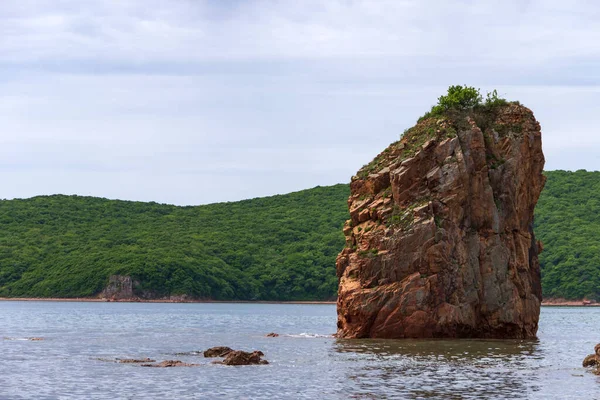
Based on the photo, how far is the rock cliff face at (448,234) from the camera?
67625mm

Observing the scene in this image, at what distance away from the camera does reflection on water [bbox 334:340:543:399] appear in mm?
43625

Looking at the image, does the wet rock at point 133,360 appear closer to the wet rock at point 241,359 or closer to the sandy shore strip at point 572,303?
the wet rock at point 241,359

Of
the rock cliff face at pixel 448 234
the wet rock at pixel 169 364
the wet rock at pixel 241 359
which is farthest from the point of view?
the rock cliff face at pixel 448 234

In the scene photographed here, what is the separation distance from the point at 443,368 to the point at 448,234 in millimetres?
18172

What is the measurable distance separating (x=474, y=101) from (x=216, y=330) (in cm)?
3566

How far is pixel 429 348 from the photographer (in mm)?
62250

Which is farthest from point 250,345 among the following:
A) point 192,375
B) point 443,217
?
point 192,375

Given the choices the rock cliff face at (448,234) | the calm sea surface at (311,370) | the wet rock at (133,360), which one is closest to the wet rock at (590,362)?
the calm sea surface at (311,370)

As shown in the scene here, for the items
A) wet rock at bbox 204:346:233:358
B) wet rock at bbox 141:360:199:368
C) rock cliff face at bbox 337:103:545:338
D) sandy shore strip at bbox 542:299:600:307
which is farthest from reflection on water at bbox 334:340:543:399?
sandy shore strip at bbox 542:299:600:307

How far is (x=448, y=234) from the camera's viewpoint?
225 feet

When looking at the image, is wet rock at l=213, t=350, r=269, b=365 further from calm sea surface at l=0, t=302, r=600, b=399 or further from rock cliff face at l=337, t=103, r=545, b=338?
rock cliff face at l=337, t=103, r=545, b=338

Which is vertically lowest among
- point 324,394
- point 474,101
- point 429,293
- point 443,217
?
point 324,394

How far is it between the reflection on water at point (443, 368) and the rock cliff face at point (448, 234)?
1.95 meters

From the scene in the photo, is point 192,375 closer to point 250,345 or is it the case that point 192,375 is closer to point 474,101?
point 250,345
